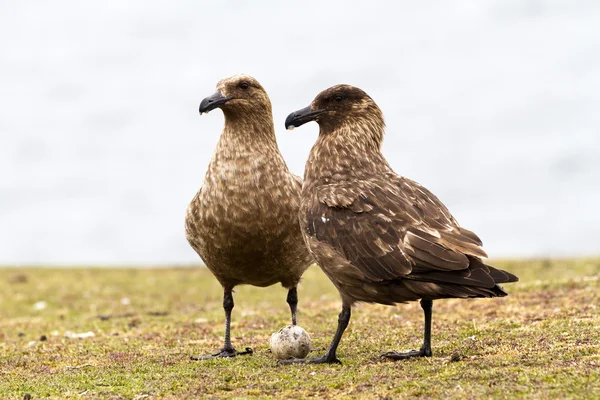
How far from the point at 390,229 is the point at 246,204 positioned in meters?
2.08

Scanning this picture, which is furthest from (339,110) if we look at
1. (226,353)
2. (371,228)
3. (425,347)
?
(226,353)

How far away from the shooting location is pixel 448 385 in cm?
619

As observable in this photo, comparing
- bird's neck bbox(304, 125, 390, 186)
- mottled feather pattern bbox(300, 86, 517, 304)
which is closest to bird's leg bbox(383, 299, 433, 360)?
mottled feather pattern bbox(300, 86, 517, 304)

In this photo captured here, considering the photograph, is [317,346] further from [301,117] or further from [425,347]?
[301,117]

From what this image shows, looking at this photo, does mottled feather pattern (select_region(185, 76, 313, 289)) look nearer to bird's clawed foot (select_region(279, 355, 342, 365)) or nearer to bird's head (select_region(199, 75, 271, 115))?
bird's head (select_region(199, 75, 271, 115))

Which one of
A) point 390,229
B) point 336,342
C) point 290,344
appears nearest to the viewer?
point 390,229

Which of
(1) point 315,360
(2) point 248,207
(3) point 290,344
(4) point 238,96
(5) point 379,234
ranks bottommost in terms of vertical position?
(1) point 315,360

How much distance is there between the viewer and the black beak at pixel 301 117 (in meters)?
8.59

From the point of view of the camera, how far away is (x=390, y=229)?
7.26 meters

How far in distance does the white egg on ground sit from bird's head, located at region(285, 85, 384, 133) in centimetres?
227

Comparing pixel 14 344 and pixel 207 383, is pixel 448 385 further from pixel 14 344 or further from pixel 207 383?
pixel 14 344

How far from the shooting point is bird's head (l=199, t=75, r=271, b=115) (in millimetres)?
→ 9094

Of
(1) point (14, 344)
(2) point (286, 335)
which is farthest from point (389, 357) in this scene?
(1) point (14, 344)

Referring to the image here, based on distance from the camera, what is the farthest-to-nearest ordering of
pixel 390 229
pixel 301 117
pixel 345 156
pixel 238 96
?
pixel 238 96 < pixel 301 117 < pixel 345 156 < pixel 390 229
